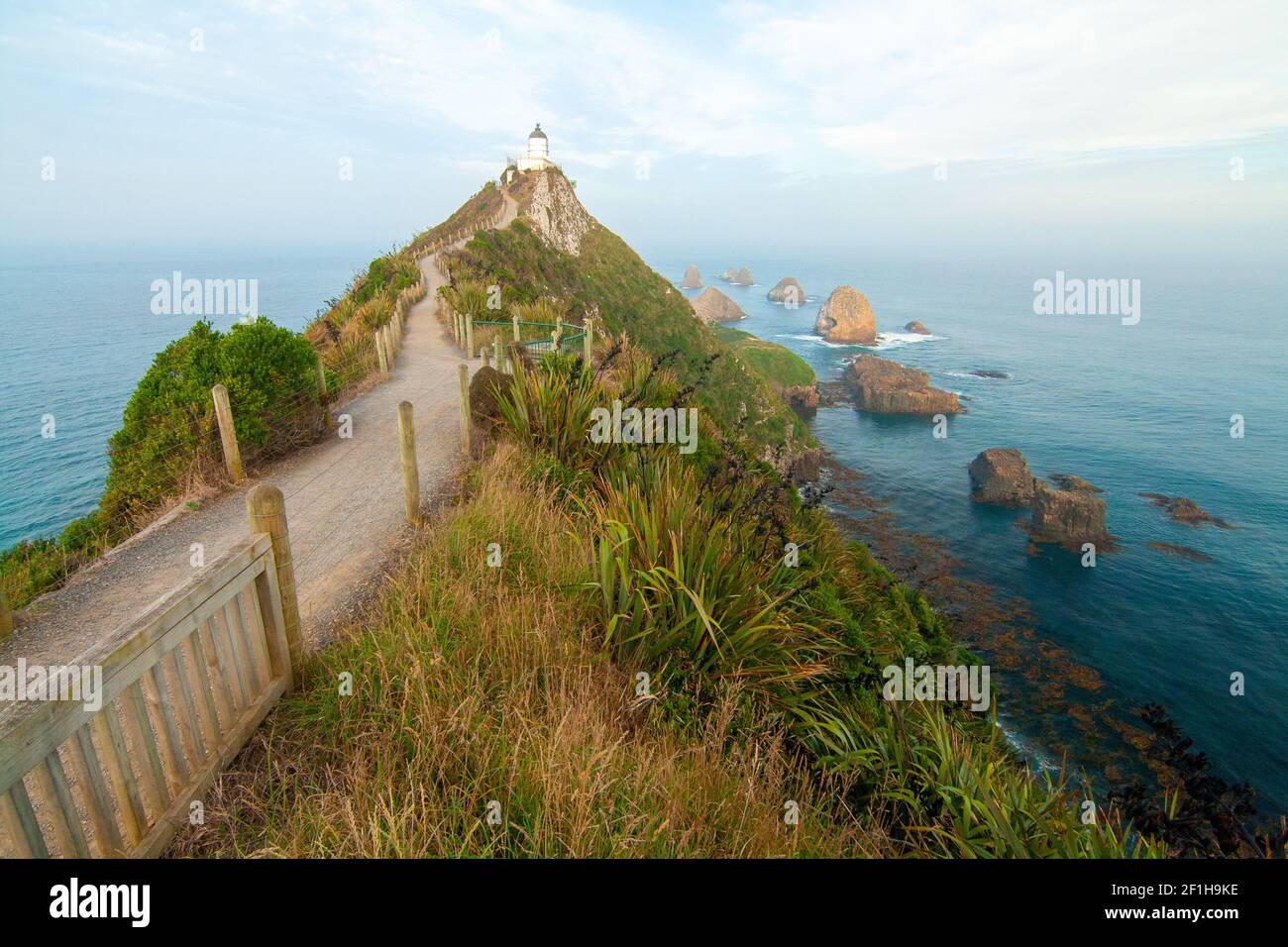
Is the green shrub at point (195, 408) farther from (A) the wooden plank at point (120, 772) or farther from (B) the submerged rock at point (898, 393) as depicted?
(B) the submerged rock at point (898, 393)

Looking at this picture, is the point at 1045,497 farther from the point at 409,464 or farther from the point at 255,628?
the point at 255,628

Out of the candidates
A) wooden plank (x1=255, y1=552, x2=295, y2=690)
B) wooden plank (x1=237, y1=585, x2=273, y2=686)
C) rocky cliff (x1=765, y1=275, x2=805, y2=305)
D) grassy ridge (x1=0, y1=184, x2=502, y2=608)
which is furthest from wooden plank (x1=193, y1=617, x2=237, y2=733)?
rocky cliff (x1=765, y1=275, x2=805, y2=305)

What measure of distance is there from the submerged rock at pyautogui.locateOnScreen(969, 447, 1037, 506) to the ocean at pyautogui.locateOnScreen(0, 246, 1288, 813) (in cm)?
134

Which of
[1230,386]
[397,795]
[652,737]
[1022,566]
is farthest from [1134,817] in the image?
[1230,386]

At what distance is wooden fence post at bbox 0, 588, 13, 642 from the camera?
15.9ft

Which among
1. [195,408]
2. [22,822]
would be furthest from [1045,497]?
[22,822]

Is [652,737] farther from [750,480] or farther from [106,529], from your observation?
[106,529]

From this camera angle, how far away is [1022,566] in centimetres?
3219

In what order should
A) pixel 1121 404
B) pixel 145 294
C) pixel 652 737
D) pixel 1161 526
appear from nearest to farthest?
pixel 652 737 < pixel 1161 526 < pixel 1121 404 < pixel 145 294

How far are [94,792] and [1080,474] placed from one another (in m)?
55.2

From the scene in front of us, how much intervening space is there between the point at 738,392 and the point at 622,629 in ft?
153

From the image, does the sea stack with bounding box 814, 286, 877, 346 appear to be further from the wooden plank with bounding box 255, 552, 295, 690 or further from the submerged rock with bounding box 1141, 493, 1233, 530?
the wooden plank with bounding box 255, 552, 295, 690

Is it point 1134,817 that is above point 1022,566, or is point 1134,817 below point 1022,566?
above

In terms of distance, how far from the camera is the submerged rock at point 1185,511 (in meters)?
37.8
